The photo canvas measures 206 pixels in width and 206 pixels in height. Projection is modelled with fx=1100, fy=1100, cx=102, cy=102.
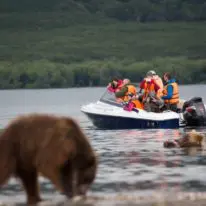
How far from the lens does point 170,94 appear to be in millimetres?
30031

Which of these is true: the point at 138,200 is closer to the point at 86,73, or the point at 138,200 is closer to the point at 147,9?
the point at 86,73

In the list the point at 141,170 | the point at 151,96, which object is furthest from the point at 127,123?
the point at 141,170

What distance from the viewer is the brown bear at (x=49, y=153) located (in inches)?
441

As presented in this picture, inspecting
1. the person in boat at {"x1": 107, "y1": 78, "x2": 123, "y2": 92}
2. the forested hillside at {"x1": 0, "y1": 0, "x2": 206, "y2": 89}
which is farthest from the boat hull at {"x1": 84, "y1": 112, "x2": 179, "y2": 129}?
the forested hillside at {"x1": 0, "y1": 0, "x2": 206, "y2": 89}

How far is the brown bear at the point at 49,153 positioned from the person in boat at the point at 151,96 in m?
18.0

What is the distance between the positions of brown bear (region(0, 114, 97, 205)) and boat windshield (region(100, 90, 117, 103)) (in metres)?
19.0

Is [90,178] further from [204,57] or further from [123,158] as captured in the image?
[204,57]

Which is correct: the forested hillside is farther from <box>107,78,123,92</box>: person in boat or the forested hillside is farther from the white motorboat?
the white motorboat

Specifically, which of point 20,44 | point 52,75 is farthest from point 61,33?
point 52,75

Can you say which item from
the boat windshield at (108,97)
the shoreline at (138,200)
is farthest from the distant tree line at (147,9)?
the shoreline at (138,200)

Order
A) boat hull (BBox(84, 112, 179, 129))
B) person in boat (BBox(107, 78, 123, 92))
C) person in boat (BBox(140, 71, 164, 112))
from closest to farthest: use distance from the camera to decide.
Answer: boat hull (BBox(84, 112, 179, 129)) < person in boat (BBox(140, 71, 164, 112)) < person in boat (BBox(107, 78, 123, 92))

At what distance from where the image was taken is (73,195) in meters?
11.7

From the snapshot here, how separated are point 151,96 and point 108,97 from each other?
2.18 m

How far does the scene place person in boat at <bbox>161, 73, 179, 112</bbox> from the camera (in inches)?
1178
